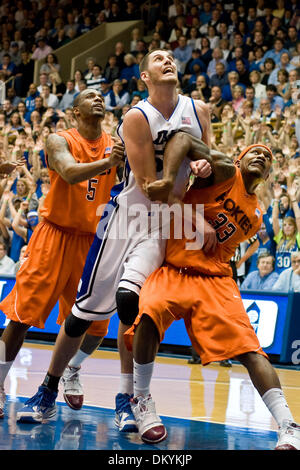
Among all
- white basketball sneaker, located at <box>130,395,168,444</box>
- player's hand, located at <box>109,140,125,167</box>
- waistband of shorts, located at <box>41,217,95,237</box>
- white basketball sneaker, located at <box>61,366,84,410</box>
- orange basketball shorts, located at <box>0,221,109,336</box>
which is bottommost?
white basketball sneaker, located at <box>61,366,84,410</box>

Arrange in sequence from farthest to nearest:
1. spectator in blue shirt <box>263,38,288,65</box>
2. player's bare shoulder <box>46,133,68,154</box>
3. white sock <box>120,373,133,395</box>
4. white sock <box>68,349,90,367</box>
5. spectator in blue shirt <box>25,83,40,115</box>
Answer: spectator in blue shirt <box>25,83,40,115</box>
spectator in blue shirt <box>263,38,288,65</box>
white sock <box>68,349,90,367</box>
player's bare shoulder <box>46,133,68,154</box>
white sock <box>120,373,133,395</box>

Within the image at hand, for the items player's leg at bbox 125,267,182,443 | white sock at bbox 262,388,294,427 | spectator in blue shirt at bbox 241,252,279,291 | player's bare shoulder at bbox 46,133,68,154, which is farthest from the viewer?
spectator in blue shirt at bbox 241,252,279,291

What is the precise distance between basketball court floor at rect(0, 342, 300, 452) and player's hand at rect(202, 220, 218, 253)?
1093 millimetres

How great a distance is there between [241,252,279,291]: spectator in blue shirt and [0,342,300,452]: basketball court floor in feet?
4.10

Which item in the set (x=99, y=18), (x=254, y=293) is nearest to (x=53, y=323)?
(x=254, y=293)

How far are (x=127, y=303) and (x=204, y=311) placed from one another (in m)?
0.52

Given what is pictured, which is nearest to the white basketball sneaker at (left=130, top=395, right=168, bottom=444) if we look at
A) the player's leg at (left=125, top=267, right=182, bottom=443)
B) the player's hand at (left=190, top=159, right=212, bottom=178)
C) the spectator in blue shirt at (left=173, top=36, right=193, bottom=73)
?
the player's leg at (left=125, top=267, right=182, bottom=443)

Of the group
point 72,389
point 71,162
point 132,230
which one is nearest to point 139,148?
point 132,230

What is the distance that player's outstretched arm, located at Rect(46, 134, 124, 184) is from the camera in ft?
14.7

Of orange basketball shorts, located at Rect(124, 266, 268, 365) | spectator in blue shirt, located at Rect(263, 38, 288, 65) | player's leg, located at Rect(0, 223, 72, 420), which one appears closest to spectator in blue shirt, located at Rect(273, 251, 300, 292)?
player's leg, located at Rect(0, 223, 72, 420)

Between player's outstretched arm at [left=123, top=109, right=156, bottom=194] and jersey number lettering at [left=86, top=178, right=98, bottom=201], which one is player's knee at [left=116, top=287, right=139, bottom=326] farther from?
jersey number lettering at [left=86, top=178, right=98, bottom=201]

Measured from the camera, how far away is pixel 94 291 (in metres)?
4.67

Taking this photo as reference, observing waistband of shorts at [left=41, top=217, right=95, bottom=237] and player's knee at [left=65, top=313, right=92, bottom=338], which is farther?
waistband of shorts at [left=41, top=217, right=95, bottom=237]

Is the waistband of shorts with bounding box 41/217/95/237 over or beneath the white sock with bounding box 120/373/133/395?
over
